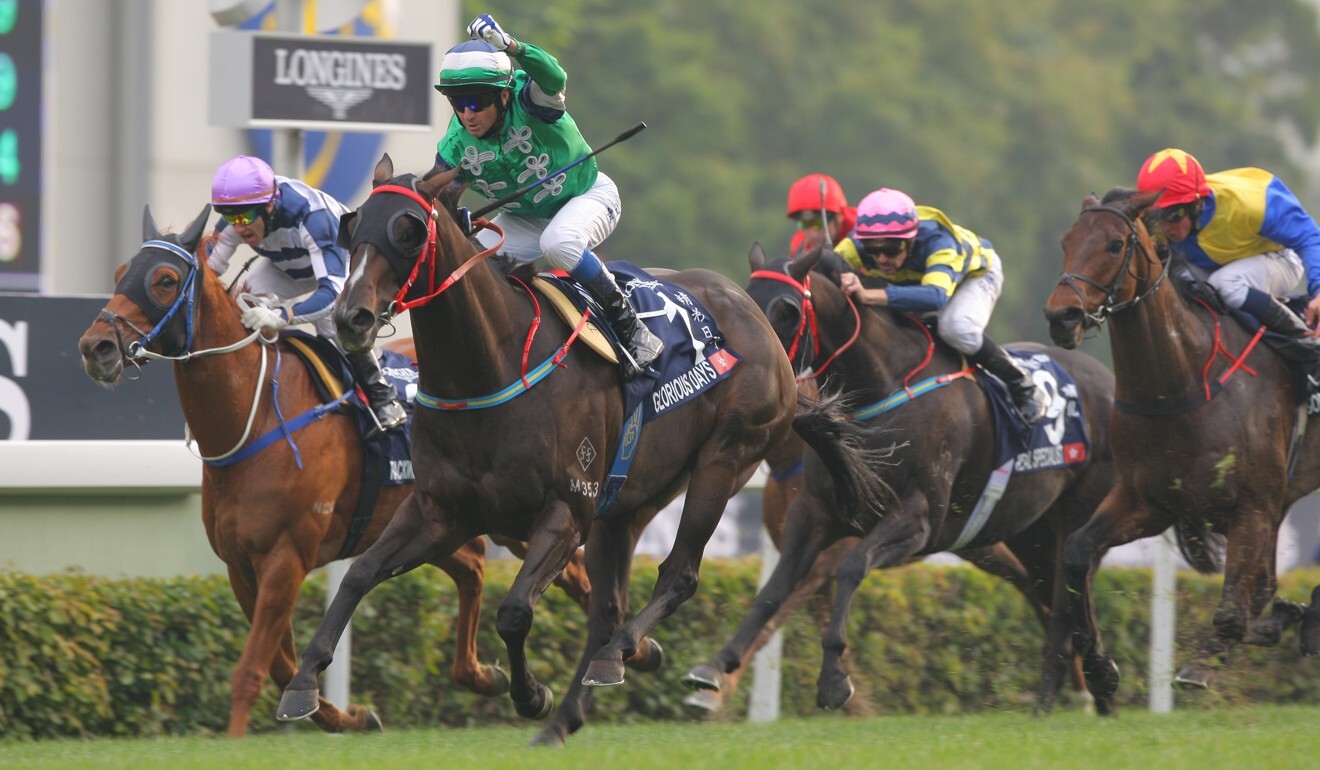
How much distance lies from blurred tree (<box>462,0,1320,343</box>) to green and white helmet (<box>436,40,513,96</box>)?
58.6ft

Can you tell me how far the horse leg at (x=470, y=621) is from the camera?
742 cm

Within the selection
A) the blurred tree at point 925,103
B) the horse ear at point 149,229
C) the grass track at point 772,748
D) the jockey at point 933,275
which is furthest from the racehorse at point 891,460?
the blurred tree at point 925,103

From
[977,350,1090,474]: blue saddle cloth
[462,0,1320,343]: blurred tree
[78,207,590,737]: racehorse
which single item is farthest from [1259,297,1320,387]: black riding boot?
[462,0,1320,343]: blurred tree

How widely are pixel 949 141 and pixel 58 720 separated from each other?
24014 millimetres

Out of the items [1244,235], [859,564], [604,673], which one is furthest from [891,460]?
[604,673]

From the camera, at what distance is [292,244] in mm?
7176

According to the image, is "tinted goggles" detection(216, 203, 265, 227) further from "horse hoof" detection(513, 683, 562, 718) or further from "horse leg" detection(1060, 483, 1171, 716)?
"horse leg" detection(1060, 483, 1171, 716)

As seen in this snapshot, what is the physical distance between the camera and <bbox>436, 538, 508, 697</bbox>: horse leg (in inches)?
292

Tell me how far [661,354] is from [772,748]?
4.34 ft

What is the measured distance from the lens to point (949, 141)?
2966 cm

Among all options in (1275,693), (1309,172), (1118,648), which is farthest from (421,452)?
(1309,172)

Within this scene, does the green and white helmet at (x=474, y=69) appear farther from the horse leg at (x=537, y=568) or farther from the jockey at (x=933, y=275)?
the jockey at (x=933, y=275)

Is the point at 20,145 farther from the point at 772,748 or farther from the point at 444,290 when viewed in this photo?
the point at 772,748

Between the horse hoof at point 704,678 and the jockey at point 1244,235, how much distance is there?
7.65 ft
